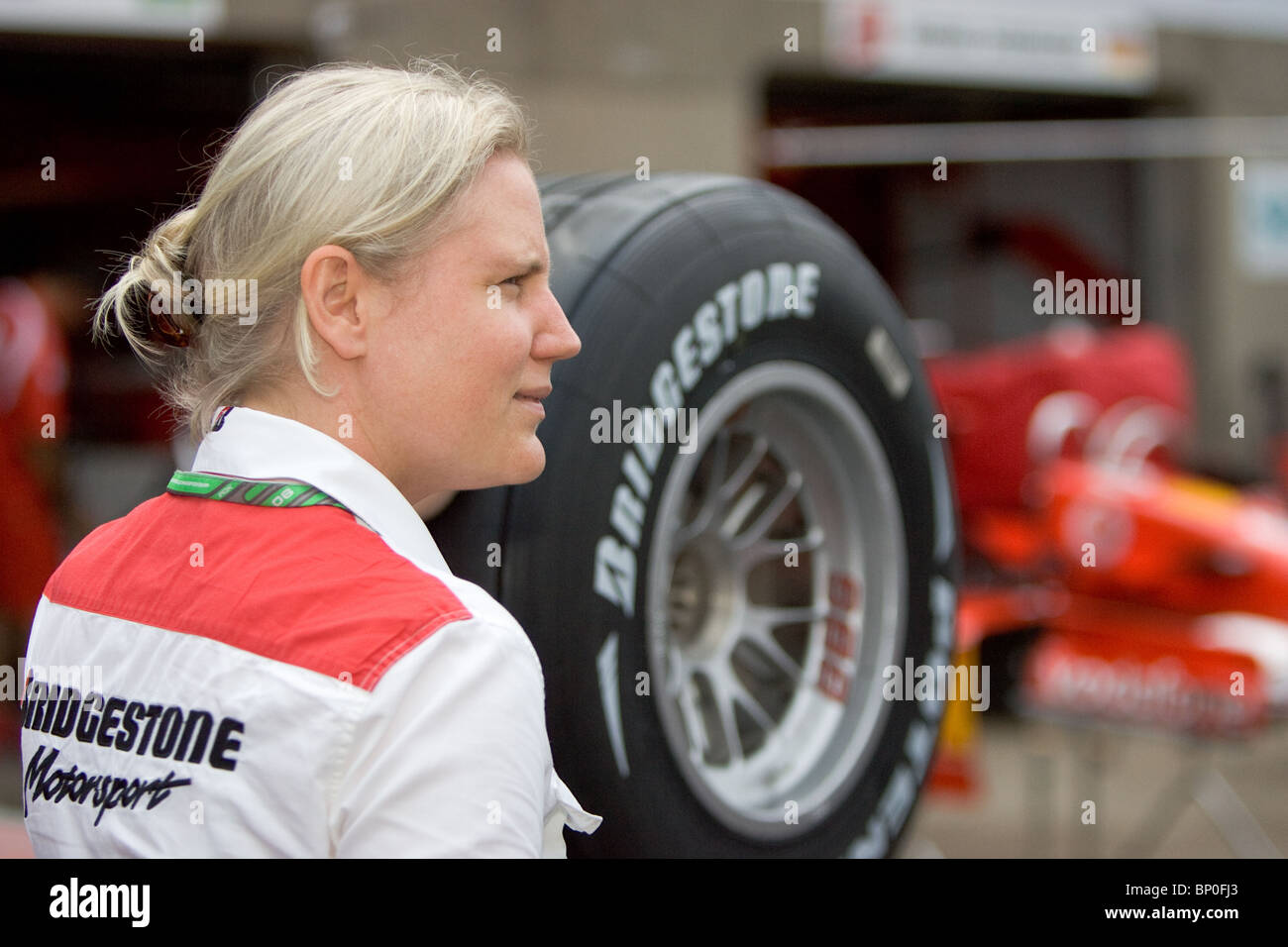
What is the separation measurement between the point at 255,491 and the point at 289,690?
0.64ft

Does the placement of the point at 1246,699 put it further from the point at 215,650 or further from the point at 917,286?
the point at 917,286

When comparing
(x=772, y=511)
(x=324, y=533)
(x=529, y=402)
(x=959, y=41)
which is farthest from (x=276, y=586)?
(x=959, y=41)

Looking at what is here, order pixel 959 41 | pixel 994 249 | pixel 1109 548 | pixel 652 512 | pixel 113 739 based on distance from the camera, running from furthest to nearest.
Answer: pixel 994 249 → pixel 959 41 → pixel 1109 548 → pixel 652 512 → pixel 113 739

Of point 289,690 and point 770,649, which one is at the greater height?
point 289,690

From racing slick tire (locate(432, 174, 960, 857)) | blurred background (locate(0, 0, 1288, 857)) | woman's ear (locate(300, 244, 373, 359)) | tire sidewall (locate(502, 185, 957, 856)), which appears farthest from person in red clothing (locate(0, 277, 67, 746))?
woman's ear (locate(300, 244, 373, 359))

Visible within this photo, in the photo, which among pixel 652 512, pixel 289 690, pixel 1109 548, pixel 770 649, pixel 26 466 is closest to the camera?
pixel 289 690

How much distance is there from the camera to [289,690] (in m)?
0.95

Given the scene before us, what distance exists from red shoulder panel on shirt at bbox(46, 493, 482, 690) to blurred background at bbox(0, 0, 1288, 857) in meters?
0.36

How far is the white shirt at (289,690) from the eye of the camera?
3.03 feet

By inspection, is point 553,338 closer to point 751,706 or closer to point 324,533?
point 324,533

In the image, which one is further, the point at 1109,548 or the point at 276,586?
the point at 1109,548

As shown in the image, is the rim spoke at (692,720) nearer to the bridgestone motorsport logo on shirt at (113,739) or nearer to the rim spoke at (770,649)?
the rim spoke at (770,649)
